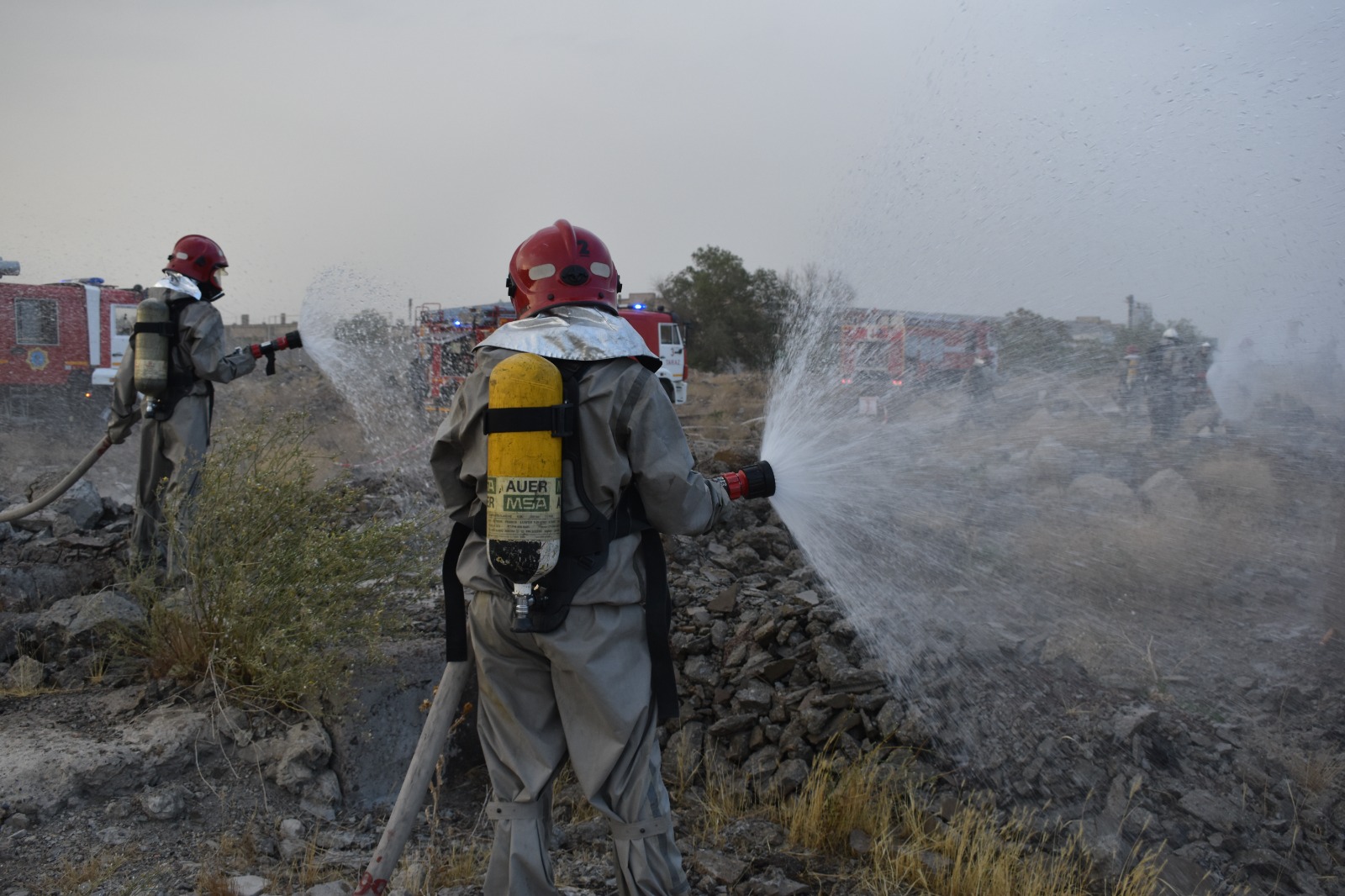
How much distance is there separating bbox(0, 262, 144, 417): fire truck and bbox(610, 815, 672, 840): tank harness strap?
15.7m

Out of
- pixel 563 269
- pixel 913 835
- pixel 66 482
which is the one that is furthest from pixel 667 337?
pixel 563 269

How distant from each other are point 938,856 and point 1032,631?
2.26m

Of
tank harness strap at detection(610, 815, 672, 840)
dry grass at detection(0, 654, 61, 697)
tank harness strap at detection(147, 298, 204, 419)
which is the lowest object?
dry grass at detection(0, 654, 61, 697)

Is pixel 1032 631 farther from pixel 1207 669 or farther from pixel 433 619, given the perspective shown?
pixel 433 619

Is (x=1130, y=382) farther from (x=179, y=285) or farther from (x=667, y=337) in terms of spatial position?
(x=179, y=285)

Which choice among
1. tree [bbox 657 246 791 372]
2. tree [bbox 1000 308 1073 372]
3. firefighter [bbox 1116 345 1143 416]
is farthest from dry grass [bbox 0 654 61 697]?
tree [bbox 657 246 791 372]

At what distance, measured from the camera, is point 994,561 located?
7.18m

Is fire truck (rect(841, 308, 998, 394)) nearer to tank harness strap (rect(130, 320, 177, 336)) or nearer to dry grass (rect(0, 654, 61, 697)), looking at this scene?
tank harness strap (rect(130, 320, 177, 336))

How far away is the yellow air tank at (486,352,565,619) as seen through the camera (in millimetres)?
2496

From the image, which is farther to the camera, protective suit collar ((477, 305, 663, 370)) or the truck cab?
the truck cab

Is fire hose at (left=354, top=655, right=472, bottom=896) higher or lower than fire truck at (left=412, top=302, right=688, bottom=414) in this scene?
lower

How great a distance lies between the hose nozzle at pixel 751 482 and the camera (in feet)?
9.95

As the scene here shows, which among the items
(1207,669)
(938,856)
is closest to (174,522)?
(938,856)

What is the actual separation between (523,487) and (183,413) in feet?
13.1
